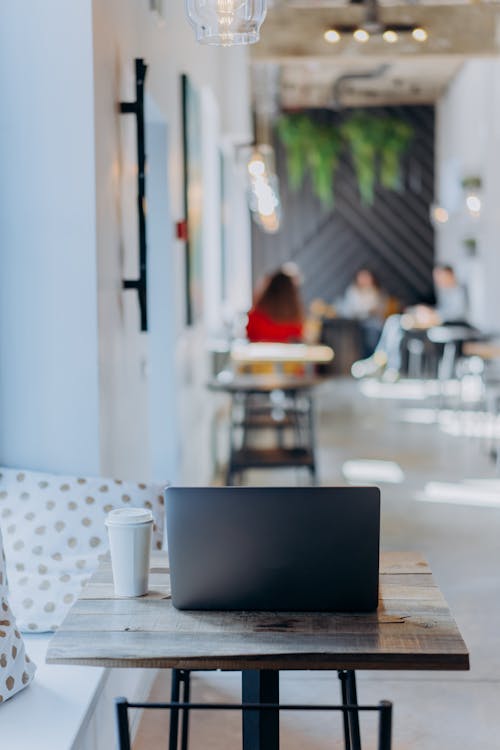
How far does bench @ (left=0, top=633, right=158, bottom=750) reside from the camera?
89.8 inches

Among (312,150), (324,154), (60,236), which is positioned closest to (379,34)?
(60,236)

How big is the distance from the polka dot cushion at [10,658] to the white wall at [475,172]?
432 inches

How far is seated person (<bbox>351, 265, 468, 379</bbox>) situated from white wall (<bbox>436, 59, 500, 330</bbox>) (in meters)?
0.30

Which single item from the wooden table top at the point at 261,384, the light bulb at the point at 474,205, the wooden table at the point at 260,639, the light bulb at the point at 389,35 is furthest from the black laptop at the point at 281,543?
the light bulb at the point at 474,205

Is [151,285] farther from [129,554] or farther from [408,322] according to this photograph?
[408,322]

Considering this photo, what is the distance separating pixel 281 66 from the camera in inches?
531

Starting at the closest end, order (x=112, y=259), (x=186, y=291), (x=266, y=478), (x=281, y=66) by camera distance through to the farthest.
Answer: (x=112, y=259), (x=186, y=291), (x=266, y=478), (x=281, y=66)

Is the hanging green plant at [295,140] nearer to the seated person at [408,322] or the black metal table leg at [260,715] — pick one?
the seated person at [408,322]

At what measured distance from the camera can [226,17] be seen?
2.66 metres

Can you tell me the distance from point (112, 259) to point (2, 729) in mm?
1884

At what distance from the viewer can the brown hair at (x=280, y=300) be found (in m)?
8.53

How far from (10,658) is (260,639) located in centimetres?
79

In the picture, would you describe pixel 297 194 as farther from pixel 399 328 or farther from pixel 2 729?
pixel 2 729

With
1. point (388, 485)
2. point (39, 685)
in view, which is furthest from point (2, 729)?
point (388, 485)
